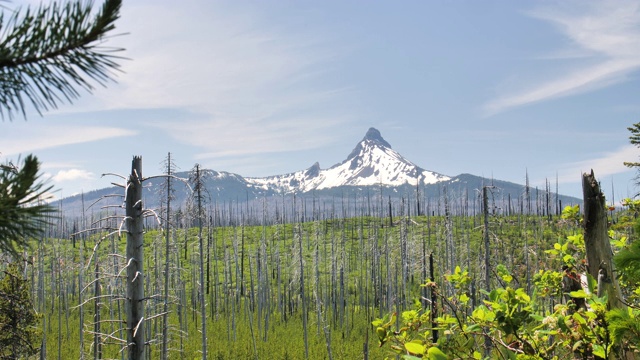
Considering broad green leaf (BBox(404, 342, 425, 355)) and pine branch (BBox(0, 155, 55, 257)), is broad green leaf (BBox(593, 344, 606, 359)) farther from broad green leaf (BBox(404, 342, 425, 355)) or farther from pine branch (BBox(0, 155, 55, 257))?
pine branch (BBox(0, 155, 55, 257))

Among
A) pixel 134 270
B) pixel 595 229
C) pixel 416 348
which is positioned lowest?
pixel 134 270

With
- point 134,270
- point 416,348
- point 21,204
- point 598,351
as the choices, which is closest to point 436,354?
point 416,348

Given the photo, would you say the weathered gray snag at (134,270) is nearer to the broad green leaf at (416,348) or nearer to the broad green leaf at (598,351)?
the broad green leaf at (416,348)

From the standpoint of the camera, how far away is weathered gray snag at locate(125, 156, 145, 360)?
7070mm

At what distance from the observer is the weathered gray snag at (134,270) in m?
7.07

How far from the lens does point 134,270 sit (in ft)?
23.4

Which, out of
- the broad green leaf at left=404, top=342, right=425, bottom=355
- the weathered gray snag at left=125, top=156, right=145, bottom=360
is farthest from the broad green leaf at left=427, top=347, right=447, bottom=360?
the weathered gray snag at left=125, top=156, right=145, bottom=360

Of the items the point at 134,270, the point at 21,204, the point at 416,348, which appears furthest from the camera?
the point at 134,270

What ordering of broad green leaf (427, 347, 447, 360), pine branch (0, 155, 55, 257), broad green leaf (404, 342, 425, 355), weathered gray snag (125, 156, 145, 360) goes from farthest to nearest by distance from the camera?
weathered gray snag (125, 156, 145, 360), broad green leaf (404, 342, 425, 355), broad green leaf (427, 347, 447, 360), pine branch (0, 155, 55, 257)

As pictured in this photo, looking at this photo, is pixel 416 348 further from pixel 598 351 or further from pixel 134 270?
pixel 134 270

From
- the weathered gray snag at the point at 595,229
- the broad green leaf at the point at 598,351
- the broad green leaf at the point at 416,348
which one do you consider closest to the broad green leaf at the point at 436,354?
the broad green leaf at the point at 416,348

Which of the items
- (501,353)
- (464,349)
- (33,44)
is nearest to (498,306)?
(501,353)

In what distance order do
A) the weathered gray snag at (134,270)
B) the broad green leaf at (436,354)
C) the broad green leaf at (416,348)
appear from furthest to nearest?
the weathered gray snag at (134,270) < the broad green leaf at (416,348) < the broad green leaf at (436,354)

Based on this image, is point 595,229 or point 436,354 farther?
point 595,229
